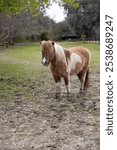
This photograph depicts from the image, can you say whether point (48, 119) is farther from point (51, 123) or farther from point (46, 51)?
point (46, 51)

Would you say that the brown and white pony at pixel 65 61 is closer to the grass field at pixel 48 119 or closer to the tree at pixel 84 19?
the grass field at pixel 48 119

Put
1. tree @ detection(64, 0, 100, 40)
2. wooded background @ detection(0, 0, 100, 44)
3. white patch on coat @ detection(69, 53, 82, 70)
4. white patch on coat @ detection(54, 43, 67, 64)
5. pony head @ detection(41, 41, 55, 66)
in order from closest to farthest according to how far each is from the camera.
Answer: pony head @ detection(41, 41, 55, 66)
white patch on coat @ detection(54, 43, 67, 64)
white patch on coat @ detection(69, 53, 82, 70)
wooded background @ detection(0, 0, 100, 44)
tree @ detection(64, 0, 100, 40)

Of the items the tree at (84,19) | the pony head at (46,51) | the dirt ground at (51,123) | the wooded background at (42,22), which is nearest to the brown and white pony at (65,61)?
the pony head at (46,51)

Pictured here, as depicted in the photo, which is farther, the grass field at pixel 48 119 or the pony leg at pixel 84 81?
the pony leg at pixel 84 81

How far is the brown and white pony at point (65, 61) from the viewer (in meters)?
4.50

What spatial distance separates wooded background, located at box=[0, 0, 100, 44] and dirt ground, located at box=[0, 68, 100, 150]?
304 cm

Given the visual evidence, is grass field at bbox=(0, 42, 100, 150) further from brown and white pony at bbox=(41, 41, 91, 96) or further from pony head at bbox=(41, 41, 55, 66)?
pony head at bbox=(41, 41, 55, 66)

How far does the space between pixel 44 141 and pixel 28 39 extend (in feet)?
63.0

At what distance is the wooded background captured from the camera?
298 inches

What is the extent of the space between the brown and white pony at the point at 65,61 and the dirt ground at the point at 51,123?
36 cm

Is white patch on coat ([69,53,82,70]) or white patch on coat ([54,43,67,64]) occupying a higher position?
white patch on coat ([54,43,67,64])

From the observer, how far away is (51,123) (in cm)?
375

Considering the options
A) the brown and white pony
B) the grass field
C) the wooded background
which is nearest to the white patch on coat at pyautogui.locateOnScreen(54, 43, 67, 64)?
the brown and white pony

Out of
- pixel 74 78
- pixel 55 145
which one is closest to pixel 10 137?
pixel 55 145
